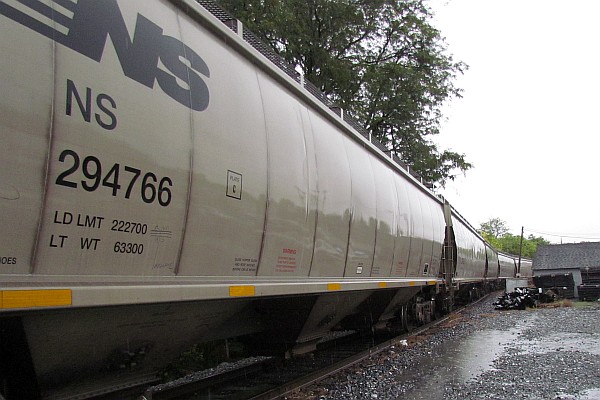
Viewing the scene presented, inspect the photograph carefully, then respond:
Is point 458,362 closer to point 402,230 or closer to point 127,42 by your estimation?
point 402,230

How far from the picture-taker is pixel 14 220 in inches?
89.6

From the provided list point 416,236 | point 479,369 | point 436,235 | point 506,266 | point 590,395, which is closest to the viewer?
point 590,395

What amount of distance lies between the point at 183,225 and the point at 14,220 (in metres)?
1.18

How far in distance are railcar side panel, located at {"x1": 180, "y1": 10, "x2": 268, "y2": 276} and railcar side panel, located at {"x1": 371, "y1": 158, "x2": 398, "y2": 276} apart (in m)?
3.86

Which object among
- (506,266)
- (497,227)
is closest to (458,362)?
(506,266)

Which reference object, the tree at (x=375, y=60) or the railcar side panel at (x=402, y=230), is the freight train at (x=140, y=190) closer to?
the railcar side panel at (x=402, y=230)

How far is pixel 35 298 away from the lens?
2.32m

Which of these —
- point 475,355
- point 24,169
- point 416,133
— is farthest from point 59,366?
point 416,133

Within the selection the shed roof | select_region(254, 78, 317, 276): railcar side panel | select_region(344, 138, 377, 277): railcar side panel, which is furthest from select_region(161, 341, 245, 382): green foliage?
the shed roof

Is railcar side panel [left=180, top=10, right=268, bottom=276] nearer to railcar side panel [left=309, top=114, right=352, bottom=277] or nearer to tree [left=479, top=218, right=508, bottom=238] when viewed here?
railcar side panel [left=309, top=114, right=352, bottom=277]

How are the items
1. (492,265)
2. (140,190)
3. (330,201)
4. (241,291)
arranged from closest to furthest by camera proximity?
1. (140,190)
2. (241,291)
3. (330,201)
4. (492,265)

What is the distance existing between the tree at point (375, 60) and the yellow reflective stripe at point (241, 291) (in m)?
11.2

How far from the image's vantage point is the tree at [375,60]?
15.3m

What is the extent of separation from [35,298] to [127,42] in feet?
5.17
